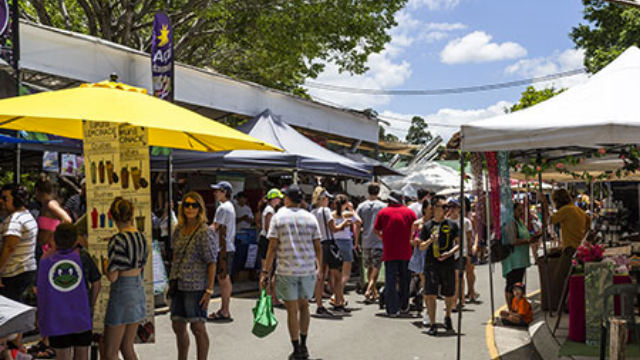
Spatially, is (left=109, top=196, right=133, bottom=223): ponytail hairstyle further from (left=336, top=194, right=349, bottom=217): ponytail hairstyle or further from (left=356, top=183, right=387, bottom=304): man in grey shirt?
(left=356, top=183, right=387, bottom=304): man in grey shirt

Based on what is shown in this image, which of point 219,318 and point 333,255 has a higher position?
point 333,255

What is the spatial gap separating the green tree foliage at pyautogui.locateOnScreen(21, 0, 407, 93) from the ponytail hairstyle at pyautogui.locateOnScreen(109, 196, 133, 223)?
42.7ft

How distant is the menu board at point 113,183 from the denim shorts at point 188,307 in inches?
12.2

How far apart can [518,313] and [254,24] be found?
13.0 meters

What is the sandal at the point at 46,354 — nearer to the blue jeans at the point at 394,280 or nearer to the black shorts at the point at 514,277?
the blue jeans at the point at 394,280

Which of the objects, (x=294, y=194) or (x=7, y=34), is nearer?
(x=294, y=194)

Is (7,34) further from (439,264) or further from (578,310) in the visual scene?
(578,310)

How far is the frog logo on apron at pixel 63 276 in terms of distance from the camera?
516 cm

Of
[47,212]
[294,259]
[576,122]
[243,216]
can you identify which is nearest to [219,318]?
[294,259]

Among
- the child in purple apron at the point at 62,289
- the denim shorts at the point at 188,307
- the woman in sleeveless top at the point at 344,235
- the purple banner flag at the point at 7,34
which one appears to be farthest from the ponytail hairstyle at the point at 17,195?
the woman in sleeveless top at the point at 344,235

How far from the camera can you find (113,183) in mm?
5586

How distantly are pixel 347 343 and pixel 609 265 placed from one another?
10.7ft

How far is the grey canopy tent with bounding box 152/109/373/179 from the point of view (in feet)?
41.0

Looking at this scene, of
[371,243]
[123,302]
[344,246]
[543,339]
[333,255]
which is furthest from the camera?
[371,243]
